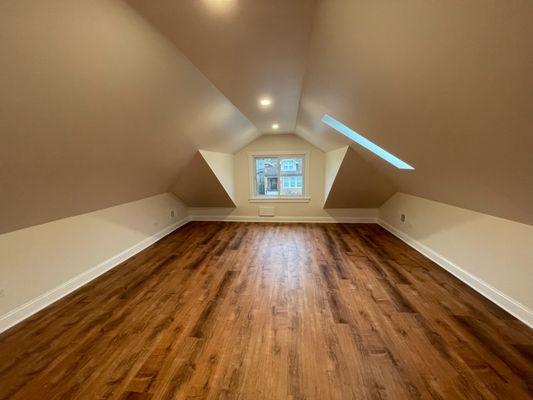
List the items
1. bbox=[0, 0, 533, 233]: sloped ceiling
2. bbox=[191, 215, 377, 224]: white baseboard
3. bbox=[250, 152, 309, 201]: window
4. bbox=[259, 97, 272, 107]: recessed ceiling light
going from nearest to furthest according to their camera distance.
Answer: bbox=[0, 0, 533, 233]: sloped ceiling < bbox=[259, 97, 272, 107]: recessed ceiling light < bbox=[191, 215, 377, 224]: white baseboard < bbox=[250, 152, 309, 201]: window

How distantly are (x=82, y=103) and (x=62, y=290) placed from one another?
2185 mm

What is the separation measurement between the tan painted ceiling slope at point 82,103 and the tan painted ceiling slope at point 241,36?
0.46 feet

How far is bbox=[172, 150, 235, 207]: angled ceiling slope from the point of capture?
4.32 m

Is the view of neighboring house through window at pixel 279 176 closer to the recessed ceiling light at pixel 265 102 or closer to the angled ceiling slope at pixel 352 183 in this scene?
the angled ceiling slope at pixel 352 183

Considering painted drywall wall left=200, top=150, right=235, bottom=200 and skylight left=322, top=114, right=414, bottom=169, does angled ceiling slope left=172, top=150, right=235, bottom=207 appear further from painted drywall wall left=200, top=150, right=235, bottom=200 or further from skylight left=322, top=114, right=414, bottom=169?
skylight left=322, top=114, right=414, bottom=169

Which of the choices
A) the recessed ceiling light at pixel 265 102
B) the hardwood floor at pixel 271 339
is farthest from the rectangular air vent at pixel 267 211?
the recessed ceiling light at pixel 265 102

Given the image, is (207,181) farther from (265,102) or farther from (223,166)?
(265,102)

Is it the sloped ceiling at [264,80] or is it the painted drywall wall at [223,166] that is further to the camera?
the painted drywall wall at [223,166]

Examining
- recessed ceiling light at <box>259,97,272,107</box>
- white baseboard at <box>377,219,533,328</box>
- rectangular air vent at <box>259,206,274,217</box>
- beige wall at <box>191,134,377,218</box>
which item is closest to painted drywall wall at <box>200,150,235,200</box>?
beige wall at <box>191,134,377,218</box>

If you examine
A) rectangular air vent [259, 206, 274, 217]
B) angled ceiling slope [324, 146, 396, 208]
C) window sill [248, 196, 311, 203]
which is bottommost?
rectangular air vent [259, 206, 274, 217]

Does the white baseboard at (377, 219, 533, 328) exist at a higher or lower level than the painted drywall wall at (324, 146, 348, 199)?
lower

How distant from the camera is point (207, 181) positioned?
4734 mm

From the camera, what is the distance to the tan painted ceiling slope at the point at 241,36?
1.20m

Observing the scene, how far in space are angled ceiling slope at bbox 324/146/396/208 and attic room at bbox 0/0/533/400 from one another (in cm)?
50
